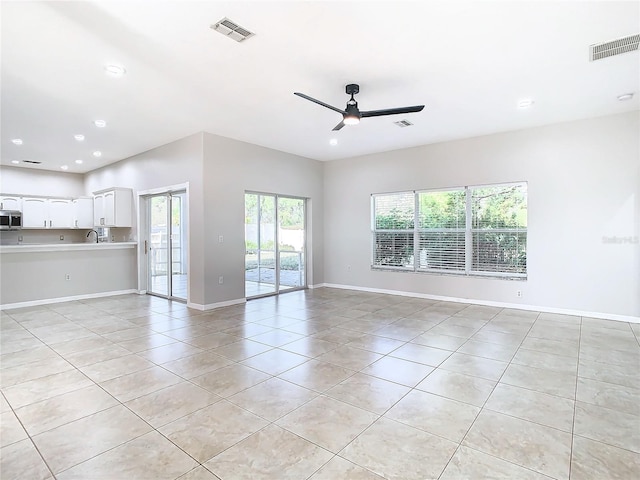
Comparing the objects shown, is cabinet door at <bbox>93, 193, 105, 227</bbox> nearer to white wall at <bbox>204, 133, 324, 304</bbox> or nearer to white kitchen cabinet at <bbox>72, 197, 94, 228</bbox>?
white kitchen cabinet at <bbox>72, 197, 94, 228</bbox>

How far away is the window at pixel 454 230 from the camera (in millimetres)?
5906

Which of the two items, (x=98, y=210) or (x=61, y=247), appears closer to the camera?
(x=61, y=247)

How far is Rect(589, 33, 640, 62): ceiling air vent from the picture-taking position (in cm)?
308

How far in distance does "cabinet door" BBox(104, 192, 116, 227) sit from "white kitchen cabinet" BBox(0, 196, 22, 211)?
2623 mm

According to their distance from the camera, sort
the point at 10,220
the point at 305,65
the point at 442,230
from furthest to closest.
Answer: the point at 10,220 → the point at 442,230 → the point at 305,65

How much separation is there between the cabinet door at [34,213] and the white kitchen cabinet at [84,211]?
80 cm

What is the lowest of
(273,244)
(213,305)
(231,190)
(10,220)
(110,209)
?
(213,305)

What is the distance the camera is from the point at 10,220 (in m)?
8.23

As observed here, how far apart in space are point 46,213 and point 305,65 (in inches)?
348

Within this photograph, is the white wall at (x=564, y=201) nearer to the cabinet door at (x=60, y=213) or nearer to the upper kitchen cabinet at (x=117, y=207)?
the upper kitchen cabinet at (x=117, y=207)

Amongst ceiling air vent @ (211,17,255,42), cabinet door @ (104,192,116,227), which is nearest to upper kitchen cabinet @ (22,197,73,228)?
cabinet door @ (104,192,116,227)

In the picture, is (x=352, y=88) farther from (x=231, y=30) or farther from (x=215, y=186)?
(x=215, y=186)

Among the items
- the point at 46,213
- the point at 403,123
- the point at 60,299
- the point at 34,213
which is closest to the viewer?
the point at 403,123

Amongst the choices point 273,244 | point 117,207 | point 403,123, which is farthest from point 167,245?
point 403,123
